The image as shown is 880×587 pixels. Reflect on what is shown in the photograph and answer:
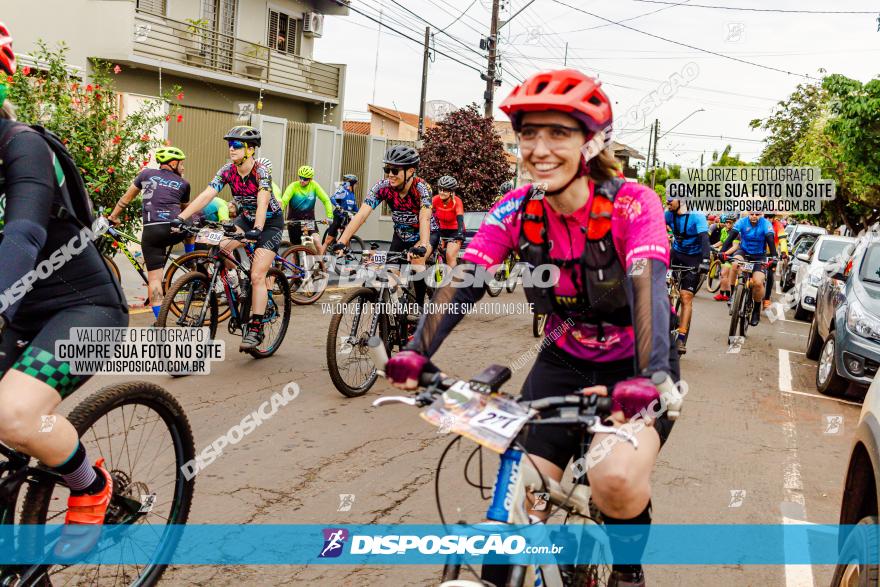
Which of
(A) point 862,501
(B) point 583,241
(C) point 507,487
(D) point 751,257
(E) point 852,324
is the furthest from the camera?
(D) point 751,257

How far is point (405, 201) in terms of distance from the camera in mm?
8812

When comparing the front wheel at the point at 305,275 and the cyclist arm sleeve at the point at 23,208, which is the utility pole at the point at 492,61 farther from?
Answer: the cyclist arm sleeve at the point at 23,208

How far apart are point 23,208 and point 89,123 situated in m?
9.34

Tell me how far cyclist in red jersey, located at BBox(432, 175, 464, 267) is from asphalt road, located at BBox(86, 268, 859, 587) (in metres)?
3.67

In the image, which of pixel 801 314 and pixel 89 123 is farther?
Answer: pixel 801 314

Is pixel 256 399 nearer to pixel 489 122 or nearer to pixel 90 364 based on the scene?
pixel 90 364

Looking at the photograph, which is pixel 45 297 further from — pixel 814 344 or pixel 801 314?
pixel 801 314

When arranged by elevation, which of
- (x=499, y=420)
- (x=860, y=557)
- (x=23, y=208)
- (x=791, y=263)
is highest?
(x=791, y=263)

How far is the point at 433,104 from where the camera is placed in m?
29.0

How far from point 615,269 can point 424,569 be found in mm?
2077

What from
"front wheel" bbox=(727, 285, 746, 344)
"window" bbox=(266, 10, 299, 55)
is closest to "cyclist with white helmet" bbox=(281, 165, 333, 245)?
"front wheel" bbox=(727, 285, 746, 344)

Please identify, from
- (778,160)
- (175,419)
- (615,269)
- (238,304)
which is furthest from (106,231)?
(778,160)

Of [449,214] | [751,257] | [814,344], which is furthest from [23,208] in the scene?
[751,257]

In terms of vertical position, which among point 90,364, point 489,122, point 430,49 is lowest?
point 90,364
